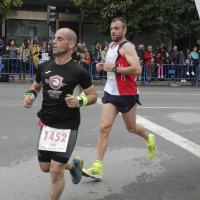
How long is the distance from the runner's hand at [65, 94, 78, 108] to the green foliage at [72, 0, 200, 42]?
17578mm

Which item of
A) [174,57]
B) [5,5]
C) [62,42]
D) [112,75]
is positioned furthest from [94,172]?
[5,5]

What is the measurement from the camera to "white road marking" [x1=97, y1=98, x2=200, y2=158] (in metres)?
7.14

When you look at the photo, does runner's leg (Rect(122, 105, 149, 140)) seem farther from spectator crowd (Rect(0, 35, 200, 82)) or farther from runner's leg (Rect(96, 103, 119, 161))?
spectator crowd (Rect(0, 35, 200, 82))

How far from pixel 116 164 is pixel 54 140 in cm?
215

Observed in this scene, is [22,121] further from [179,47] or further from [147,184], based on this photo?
[179,47]

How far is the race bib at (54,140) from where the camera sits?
4270mm

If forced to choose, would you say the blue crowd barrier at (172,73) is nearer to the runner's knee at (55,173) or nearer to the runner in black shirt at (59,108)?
the runner in black shirt at (59,108)

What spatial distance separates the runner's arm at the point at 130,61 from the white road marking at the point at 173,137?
2.04m

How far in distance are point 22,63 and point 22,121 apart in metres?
9.74

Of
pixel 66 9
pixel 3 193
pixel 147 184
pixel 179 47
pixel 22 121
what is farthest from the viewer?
pixel 179 47

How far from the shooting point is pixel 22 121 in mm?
9250

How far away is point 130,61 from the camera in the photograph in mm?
5430

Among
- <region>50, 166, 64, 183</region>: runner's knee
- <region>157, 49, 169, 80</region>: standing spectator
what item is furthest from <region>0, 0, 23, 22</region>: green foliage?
<region>50, 166, 64, 183</region>: runner's knee

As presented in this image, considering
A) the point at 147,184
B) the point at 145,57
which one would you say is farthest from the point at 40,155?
the point at 145,57
